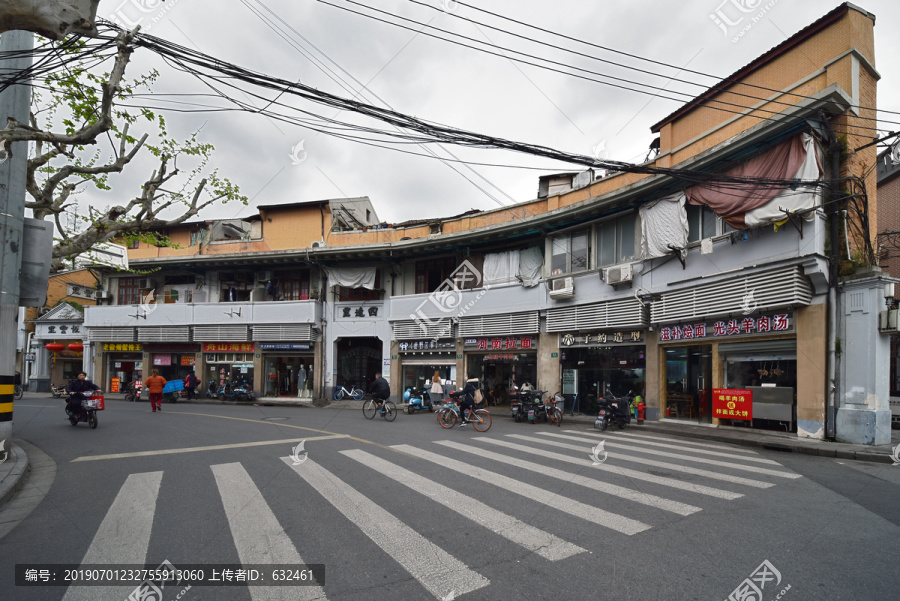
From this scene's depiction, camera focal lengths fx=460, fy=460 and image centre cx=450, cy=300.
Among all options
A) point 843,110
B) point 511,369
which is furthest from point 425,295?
point 843,110

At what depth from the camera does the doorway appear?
1412cm

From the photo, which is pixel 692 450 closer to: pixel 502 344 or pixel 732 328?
pixel 732 328

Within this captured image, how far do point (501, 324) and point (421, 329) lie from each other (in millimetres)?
4326

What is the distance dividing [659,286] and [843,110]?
6440 mm

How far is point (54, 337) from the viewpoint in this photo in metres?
30.3

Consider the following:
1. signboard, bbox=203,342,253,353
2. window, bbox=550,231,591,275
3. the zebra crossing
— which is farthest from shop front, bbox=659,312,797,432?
signboard, bbox=203,342,253,353

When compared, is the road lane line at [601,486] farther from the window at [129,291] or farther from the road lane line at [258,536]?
the window at [129,291]

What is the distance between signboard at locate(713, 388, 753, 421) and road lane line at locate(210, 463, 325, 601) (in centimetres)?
1254

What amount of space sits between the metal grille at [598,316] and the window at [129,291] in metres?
26.0

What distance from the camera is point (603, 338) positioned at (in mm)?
17250

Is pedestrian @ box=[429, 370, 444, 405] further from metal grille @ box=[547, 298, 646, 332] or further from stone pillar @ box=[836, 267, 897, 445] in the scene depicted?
stone pillar @ box=[836, 267, 897, 445]

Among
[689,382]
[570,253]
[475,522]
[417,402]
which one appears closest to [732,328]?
[689,382]

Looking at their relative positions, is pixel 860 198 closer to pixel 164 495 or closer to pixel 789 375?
pixel 789 375

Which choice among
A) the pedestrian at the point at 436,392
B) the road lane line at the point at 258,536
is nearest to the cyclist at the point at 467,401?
the pedestrian at the point at 436,392
